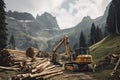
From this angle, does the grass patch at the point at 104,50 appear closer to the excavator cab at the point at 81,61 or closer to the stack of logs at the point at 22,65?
the excavator cab at the point at 81,61

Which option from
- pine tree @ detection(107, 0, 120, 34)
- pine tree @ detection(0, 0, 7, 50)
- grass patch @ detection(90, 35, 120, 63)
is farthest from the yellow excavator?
pine tree @ detection(107, 0, 120, 34)

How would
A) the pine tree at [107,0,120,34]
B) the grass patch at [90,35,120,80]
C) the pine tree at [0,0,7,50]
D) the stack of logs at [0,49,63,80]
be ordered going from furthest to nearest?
1. the pine tree at [107,0,120,34]
2. the pine tree at [0,0,7,50]
3. the stack of logs at [0,49,63,80]
4. the grass patch at [90,35,120,80]

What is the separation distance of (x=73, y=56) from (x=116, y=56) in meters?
6.34

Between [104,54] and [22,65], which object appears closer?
[22,65]

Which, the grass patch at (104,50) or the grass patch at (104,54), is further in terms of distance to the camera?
the grass patch at (104,50)

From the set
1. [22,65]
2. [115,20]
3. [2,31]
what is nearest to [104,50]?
[2,31]

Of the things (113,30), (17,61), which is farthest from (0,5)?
(113,30)

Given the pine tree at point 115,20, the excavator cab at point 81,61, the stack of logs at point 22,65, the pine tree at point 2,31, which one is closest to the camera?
the stack of logs at point 22,65

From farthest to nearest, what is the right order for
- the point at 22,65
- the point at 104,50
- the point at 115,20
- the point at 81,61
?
1. the point at 115,20
2. the point at 104,50
3. the point at 81,61
4. the point at 22,65

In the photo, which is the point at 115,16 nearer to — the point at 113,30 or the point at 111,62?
the point at 113,30

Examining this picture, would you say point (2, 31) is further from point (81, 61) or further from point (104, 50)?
point (104, 50)

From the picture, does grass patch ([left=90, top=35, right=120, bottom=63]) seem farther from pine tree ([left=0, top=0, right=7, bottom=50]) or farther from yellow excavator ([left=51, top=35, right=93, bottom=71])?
pine tree ([left=0, top=0, right=7, bottom=50])

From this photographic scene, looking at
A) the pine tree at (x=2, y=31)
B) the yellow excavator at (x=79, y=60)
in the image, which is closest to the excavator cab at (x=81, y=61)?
the yellow excavator at (x=79, y=60)

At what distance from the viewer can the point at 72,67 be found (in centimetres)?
3653
